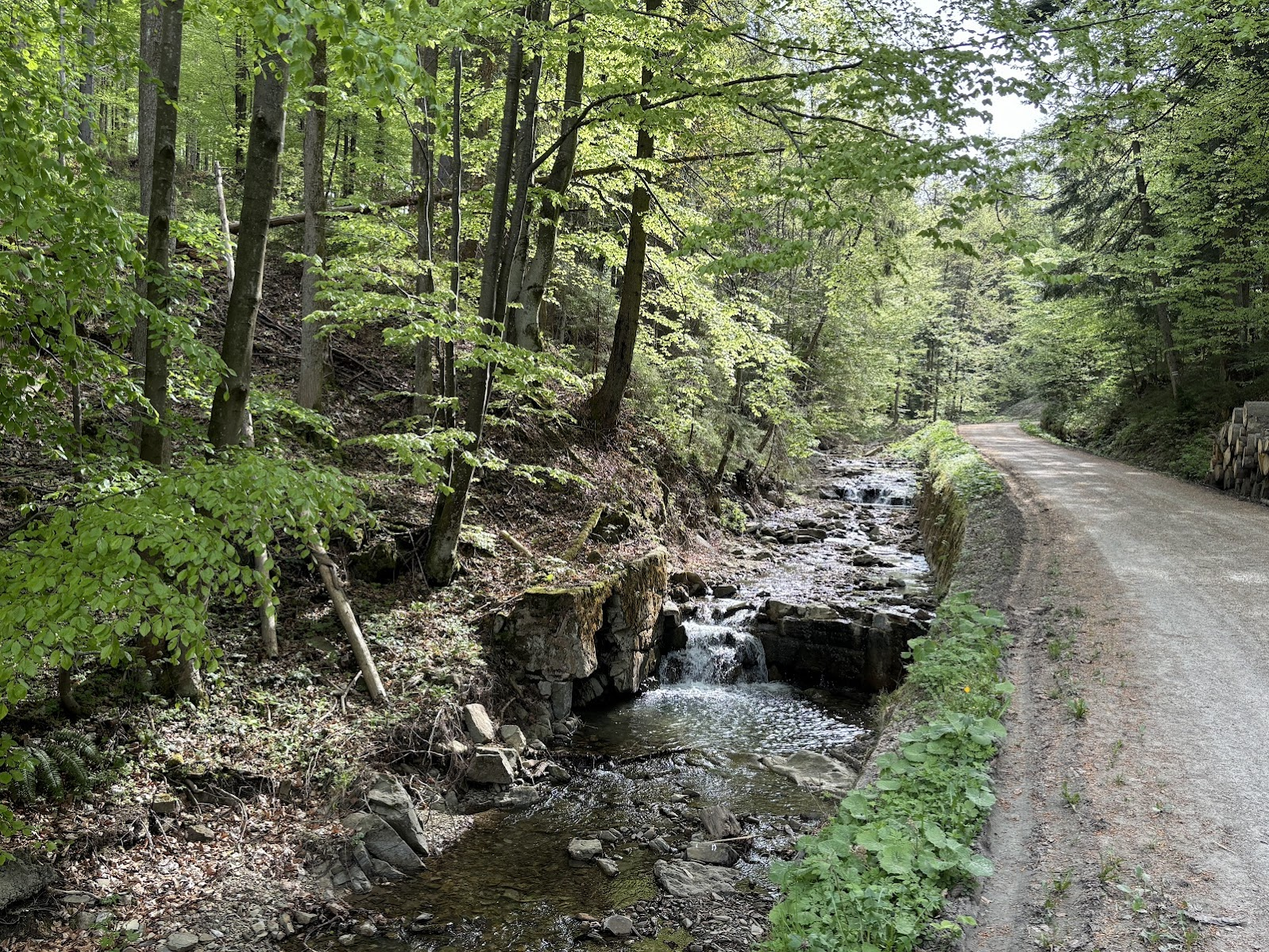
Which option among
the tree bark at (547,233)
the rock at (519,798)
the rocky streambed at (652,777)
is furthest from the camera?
the tree bark at (547,233)

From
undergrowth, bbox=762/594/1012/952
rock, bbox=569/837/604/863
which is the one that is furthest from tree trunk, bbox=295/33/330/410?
undergrowth, bbox=762/594/1012/952

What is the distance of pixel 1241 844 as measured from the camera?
3676 millimetres

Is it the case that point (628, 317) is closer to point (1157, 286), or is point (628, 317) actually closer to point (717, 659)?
point (717, 659)

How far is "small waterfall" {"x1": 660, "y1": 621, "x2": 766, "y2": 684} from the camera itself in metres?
10.1

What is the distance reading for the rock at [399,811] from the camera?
222 inches

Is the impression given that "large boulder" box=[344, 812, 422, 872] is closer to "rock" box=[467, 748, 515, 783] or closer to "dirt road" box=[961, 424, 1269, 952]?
"rock" box=[467, 748, 515, 783]

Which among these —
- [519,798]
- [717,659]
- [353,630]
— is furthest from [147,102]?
[717,659]

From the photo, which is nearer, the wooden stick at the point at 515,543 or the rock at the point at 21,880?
the rock at the point at 21,880

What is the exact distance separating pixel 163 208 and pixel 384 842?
505 cm

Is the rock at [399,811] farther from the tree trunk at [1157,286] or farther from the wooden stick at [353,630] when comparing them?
the tree trunk at [1157,286]

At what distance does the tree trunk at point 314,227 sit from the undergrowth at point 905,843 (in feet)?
24.7

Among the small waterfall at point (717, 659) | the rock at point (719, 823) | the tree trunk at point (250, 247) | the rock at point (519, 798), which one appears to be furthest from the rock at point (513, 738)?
the tree trunk at point (250, 247)

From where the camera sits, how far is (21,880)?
→ 4289 millimetres

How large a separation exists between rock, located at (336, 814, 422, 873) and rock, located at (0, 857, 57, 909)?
1.81m
